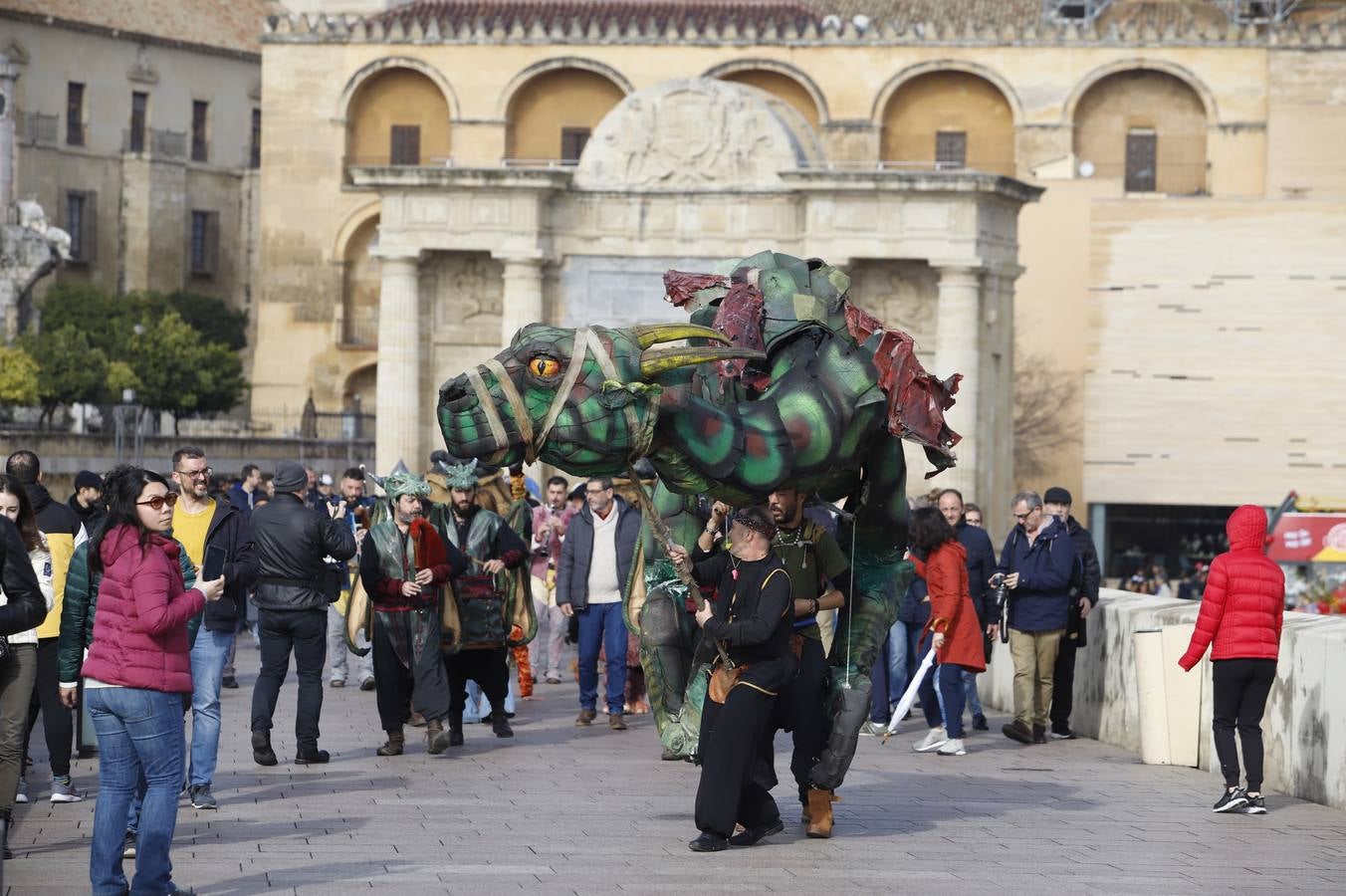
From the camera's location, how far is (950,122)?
6856 centimetres

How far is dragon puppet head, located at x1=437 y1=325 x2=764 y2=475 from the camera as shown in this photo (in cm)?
987

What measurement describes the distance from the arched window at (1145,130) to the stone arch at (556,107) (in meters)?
13.2

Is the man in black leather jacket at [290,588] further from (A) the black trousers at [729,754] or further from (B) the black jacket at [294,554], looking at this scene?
(A) the black trousers at [729,754]

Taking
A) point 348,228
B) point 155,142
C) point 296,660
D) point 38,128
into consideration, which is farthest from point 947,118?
point 296,660

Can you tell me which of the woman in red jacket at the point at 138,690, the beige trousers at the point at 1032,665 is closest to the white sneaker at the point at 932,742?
the beige trousers at the point at 1032,665

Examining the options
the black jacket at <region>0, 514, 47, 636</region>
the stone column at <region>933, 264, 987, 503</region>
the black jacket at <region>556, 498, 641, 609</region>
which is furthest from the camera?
the stone column at <region>933, 264, 987, 503</region>

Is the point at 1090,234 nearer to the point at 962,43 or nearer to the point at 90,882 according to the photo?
the point at 962,43

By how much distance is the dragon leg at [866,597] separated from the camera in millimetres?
12117

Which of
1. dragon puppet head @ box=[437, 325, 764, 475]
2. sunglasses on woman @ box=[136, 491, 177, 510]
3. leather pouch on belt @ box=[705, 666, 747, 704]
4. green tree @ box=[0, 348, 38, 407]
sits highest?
green tree @ box=[0, 348, 38, 407]

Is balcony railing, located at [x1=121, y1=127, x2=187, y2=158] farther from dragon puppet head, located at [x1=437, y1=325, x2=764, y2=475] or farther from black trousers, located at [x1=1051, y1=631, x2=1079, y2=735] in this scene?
dragon puppet head, located at [x1=437, y1=325, x2=764, y2=475]

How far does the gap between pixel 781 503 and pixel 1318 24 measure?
58622 millimetres

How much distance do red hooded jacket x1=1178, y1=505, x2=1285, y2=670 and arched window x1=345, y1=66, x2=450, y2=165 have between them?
2273 inches

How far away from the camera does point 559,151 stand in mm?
69062

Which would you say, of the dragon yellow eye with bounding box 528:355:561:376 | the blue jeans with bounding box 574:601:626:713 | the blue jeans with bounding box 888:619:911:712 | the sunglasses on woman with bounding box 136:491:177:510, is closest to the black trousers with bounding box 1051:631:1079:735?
the blue jeans with bounding box 888:619:911:712
